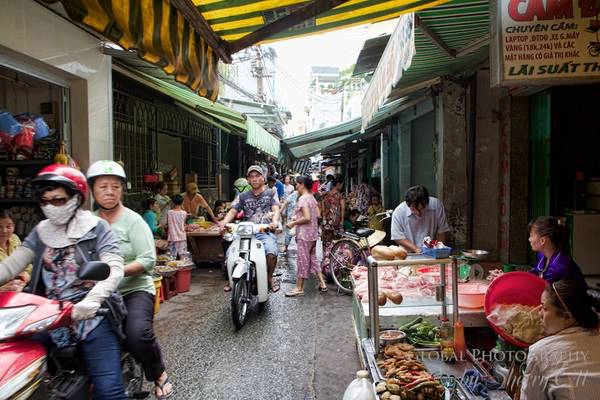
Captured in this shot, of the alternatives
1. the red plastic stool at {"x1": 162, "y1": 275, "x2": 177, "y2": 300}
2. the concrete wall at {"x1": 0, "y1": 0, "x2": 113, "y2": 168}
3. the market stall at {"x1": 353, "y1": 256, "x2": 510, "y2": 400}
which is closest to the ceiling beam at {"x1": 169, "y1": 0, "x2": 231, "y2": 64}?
the concrete wall at {"x1": 0, "y1": 0, "x2": 113, "y2": 168}

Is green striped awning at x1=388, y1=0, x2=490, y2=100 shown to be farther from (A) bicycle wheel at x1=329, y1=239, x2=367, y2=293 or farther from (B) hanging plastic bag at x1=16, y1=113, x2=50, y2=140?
(B) hanging plastic bag at x1=16, y1=113, x2=50, y2=140

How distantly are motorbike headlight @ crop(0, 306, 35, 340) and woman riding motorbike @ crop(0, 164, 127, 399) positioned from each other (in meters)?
0.36

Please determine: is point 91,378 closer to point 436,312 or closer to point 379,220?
point 436,312

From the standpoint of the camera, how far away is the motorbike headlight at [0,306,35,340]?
1.91 metres

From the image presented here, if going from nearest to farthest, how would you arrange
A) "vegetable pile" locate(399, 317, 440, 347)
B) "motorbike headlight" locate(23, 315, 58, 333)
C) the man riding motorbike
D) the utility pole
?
"motorbike headlight" locate(23, 315, 58, 333) < "vegetable pile" locate(399, 317, 440, 347) < the man riding motorbike < the utility pole

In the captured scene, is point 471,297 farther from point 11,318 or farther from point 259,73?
point 259,73

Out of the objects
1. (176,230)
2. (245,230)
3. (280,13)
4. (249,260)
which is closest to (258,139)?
(176,230)

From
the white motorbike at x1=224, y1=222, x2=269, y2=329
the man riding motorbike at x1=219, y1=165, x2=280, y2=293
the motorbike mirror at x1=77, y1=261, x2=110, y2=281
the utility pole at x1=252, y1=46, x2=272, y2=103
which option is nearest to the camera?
the motorbike mirror at x1=77, y1=261, x2=110, y2=281

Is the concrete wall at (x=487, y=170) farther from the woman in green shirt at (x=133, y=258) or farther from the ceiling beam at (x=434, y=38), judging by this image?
the woman in green shirt at (x=133, y=258)

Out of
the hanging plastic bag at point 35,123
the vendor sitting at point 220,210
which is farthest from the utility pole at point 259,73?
the hanging plastic bag at point 35,123

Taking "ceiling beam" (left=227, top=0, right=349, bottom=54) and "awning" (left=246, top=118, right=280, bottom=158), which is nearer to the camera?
"ceiling beam" (left=227, top=0, right=349, bottom=54)

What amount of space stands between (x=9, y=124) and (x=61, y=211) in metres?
2.85

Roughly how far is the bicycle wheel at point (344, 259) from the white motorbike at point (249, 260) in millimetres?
1852

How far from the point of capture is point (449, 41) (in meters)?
5.29
